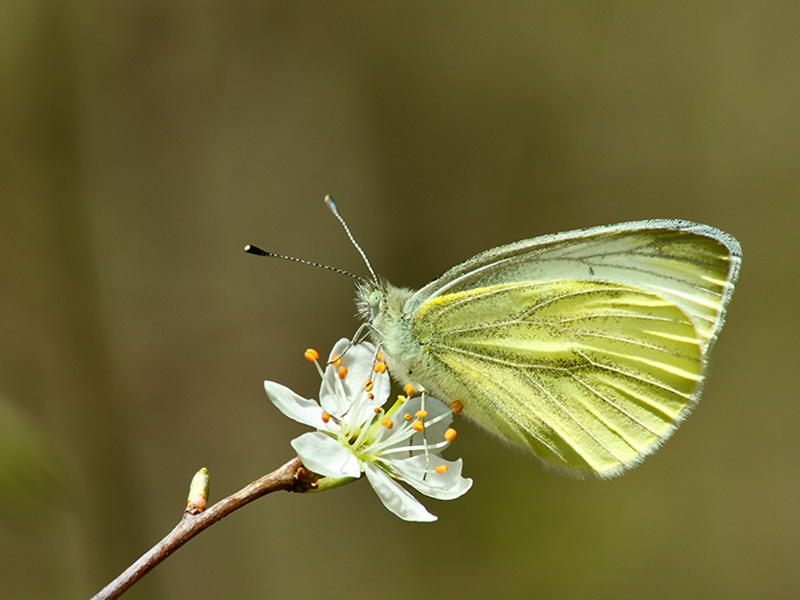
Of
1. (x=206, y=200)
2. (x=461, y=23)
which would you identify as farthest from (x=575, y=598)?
(x=461, y=23)

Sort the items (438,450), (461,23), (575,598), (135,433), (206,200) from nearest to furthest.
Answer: (438,450)
(135,433)
(575,598)
(206,200)
(461,23)

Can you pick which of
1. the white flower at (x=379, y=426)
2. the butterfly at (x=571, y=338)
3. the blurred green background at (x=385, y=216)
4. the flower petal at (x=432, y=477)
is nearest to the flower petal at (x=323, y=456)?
the white flower at (x=379, y=426)

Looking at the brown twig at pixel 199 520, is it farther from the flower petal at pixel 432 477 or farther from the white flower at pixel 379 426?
the flower petal at pixel 432 477

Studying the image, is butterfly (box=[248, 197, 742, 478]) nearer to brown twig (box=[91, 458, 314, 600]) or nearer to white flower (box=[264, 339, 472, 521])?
white flower (box=[264, 339, 472, 521])

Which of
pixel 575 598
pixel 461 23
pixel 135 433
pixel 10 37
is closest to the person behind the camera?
pixel 10 37

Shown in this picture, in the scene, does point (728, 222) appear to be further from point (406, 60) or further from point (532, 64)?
point (406, 60)

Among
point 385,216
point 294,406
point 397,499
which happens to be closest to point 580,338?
point 397,499

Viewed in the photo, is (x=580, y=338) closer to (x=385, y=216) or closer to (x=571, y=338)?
(x=571, y=338)
